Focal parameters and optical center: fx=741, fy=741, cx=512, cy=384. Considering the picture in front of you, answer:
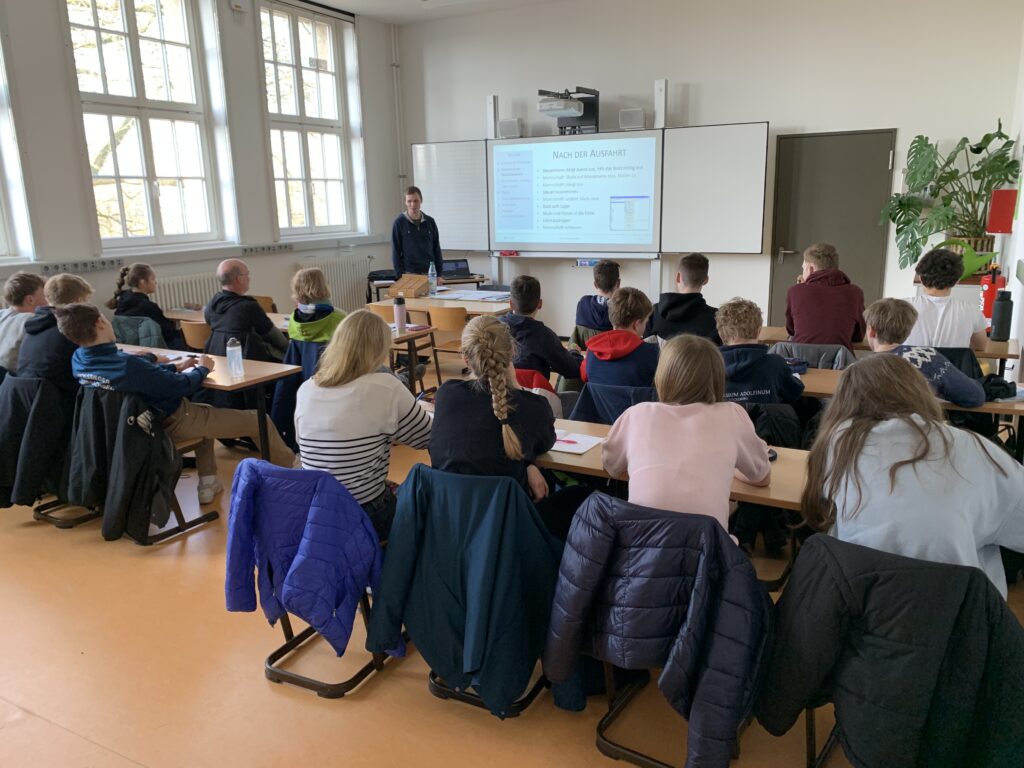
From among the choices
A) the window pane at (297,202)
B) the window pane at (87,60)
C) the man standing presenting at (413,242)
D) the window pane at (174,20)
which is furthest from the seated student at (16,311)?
the window pane at (297,202)

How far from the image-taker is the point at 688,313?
3883 mm

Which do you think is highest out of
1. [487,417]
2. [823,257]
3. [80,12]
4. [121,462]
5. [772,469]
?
[80,12]

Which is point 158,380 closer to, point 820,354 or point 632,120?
point 820,354

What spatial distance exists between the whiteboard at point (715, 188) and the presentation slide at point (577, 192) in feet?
0.56

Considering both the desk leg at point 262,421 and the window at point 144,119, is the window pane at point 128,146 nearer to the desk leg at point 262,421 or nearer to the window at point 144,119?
the window at point 144,119

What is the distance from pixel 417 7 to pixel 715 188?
3.63m

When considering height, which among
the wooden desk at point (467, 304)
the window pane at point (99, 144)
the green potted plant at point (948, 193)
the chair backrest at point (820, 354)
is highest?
the window pane at point (99, 144)

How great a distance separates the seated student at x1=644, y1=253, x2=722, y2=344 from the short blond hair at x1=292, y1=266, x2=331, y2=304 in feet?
6.26

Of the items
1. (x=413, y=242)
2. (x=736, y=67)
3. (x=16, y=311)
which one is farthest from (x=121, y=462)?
(x=736, y=67)

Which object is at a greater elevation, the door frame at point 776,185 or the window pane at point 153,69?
the window pane at point 153,69

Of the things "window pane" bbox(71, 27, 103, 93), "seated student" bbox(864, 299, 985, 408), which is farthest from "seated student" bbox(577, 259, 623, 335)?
"window pane" bbox(71, 27, 103, 93)

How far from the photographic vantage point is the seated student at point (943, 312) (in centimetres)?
344

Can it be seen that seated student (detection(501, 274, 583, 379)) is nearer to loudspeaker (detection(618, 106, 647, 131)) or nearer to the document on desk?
the document on desk

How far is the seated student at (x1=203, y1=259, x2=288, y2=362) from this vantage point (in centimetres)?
441
